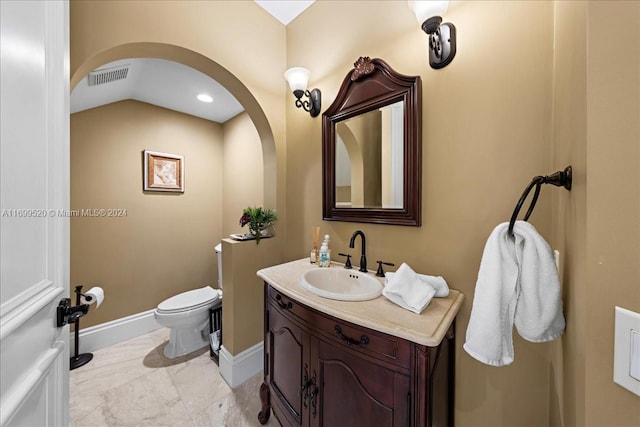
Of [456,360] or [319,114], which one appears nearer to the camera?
[456,360]

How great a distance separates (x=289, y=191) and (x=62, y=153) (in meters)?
1.31

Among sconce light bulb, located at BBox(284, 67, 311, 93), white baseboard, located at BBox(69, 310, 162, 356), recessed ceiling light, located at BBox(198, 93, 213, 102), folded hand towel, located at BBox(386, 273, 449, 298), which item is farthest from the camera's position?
recessed ceiling light, located at BBox(198, 93, 213, 102)

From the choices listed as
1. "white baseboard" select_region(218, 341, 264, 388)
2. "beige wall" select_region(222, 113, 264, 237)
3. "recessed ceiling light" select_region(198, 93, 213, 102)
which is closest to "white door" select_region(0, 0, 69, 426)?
"white baseboard" select_region(218, 341, 264, 388)

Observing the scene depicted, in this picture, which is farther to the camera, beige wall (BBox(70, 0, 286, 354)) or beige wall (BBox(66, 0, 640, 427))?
beige wall (BBox(70, 0, 286, 354))

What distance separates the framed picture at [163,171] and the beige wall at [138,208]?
2.4 inches

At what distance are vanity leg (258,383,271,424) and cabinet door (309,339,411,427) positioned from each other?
0.44 meters

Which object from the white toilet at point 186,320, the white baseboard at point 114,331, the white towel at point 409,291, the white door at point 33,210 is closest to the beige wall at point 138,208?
the white baseboard at point 114,331

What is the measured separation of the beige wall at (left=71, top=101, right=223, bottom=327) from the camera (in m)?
2.05

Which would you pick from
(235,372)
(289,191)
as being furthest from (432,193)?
(235,372)

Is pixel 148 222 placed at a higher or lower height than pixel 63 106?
lower

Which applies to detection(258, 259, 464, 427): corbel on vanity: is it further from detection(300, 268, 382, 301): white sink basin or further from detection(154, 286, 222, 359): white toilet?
detection(154, 286, 222, 359): white toilet

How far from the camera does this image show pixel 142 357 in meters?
2.00

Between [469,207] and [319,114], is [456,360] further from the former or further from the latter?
[319,114]

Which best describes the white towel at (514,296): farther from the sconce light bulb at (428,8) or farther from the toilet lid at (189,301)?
the toilet lid at (189,301)
